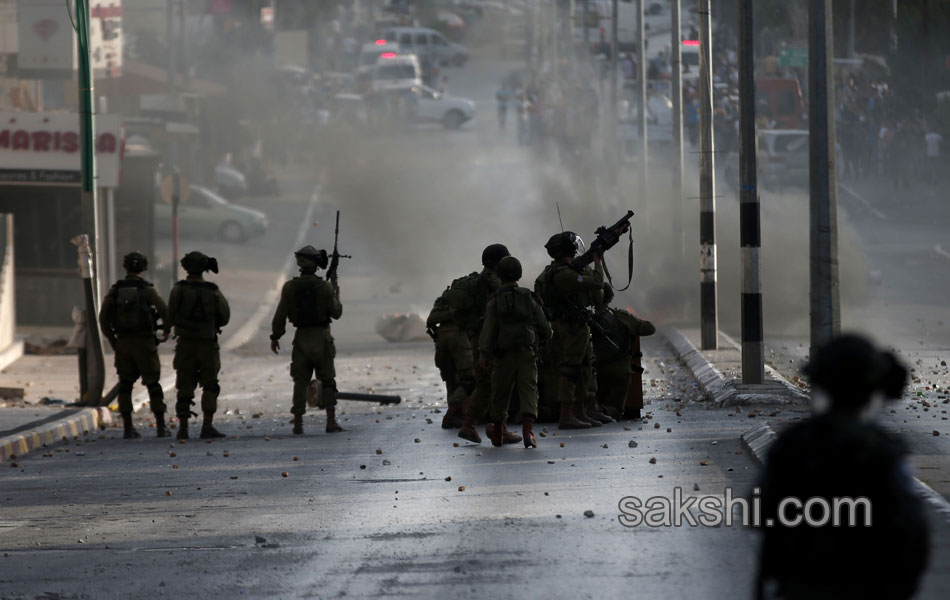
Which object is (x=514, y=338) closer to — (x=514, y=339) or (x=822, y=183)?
(x=514, y=339)

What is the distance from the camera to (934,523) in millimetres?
7922

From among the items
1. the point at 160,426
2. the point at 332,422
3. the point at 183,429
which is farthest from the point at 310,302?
the point at 160,426

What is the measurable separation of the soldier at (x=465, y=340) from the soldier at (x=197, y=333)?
195cm

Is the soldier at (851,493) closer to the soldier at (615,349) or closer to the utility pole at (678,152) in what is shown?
the soldier at (615,349)

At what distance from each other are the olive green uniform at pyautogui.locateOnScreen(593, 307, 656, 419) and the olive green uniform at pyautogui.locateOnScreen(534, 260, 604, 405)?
77 centimetres

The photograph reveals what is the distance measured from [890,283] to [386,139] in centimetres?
3122

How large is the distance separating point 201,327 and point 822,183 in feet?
18.2

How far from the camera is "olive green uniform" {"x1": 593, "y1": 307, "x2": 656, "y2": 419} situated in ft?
44.8

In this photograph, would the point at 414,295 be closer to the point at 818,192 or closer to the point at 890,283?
the point at 890,283

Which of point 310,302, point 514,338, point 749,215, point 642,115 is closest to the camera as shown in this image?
point 514,338

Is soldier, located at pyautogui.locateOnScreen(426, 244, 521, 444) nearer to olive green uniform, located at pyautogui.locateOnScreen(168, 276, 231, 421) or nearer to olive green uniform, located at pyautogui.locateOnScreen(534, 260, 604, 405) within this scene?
olive green uniform, located at pyautogui.locateOnScreen(534, 260, 604, 405)

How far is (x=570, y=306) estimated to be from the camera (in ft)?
41.9

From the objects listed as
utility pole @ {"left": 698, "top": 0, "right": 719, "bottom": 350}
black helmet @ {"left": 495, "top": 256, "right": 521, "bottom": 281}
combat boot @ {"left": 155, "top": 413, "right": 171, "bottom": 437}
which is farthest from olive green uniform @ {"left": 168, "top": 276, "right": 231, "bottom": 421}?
utility pole @ {"left": 698, "top": 0, "right": 719, "bottom": 350}

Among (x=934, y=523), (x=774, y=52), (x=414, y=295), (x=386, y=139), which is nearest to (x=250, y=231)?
(x=414, y=295)
